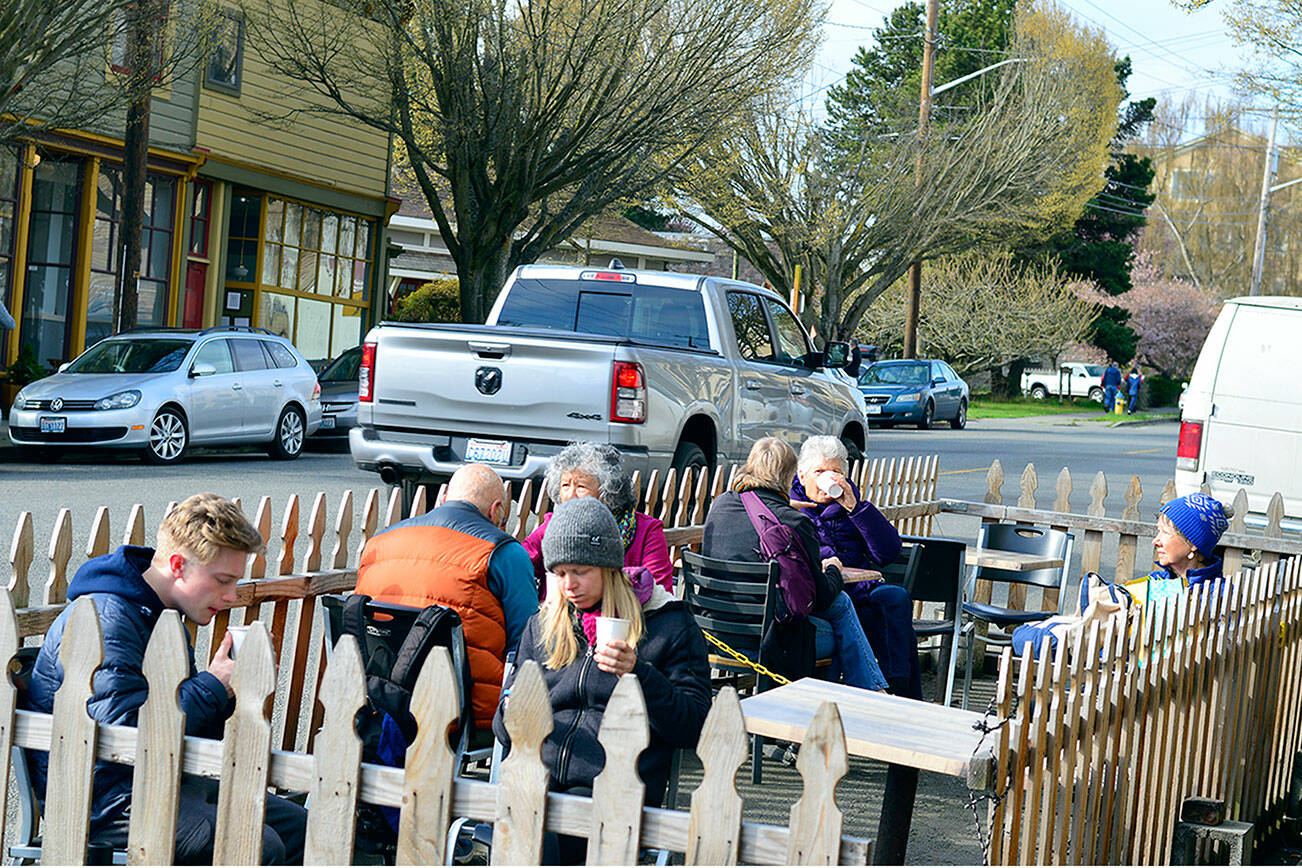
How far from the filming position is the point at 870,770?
6.56m

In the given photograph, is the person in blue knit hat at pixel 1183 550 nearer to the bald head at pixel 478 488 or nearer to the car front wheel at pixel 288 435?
the bald head at pixel 478 488

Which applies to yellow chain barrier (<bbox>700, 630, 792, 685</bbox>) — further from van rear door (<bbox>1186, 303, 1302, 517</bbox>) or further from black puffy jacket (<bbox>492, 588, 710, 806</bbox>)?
van rear door (<bbox>1186, 303, 1302, 517</bbox>)

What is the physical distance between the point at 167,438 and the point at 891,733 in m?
13.7

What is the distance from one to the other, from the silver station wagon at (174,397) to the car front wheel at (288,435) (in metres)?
0.01

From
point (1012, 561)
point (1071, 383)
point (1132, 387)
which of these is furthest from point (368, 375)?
point (1071, 383)

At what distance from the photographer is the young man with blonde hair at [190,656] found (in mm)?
3502

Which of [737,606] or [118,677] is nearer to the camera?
[118,677]

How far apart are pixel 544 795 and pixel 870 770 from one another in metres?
3.81

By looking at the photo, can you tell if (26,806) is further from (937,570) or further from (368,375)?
(368,375)

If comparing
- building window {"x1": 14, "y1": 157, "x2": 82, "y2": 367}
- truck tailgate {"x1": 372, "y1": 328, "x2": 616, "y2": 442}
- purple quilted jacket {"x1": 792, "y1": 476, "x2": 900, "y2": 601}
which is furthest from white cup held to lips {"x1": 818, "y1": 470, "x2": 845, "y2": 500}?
building window {"x1": 14, "y1": 157, "x2": 82, "y2": 367}

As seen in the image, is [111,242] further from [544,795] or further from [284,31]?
[544,795]

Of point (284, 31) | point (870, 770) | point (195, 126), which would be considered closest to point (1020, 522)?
point (870, 770)

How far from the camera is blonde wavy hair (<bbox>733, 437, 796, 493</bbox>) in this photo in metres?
6.40

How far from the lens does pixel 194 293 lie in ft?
82.5
